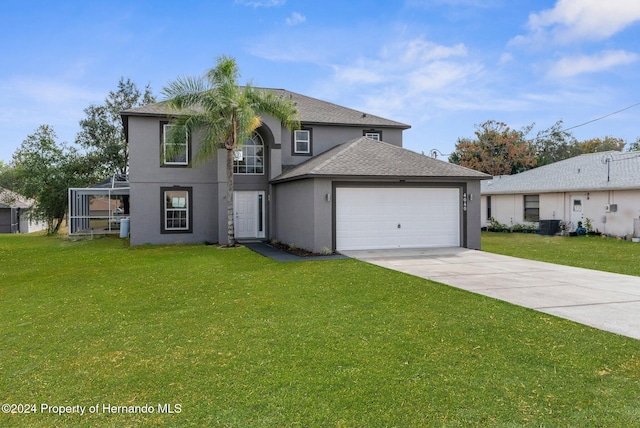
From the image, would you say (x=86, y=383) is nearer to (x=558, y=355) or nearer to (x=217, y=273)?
(x=558, y=355)

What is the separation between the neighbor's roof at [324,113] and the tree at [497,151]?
21.2 m

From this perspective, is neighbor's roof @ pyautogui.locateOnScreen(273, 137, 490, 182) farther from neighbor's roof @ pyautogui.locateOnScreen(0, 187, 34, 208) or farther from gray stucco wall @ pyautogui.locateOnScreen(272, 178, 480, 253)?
neighbor's roof @ pyautogui.locateOnScreen(0, 187, 34, 208)

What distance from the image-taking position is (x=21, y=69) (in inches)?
827

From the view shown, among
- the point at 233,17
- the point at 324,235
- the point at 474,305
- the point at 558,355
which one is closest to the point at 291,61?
the point at 233,17

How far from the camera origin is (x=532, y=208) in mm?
23844

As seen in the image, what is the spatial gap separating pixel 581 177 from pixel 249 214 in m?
16.7

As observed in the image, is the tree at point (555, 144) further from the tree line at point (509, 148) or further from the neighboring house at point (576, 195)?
the neighboring house at point (576, 195)

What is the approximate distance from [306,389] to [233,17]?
15.7 m

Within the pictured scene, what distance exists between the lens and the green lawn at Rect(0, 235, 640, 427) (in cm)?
349

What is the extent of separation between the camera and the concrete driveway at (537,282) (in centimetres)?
631

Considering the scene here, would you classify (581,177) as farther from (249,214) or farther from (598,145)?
(598,145)

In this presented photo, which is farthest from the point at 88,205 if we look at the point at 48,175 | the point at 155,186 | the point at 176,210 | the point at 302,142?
the point at 302,142

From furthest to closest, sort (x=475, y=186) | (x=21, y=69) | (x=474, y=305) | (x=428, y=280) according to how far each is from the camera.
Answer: (x=21, y=69) < (x=475, y=186) < (x=428, y=280) < (x=474, y=305)

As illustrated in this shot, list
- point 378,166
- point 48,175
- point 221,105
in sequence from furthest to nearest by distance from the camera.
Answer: point 48,175, point 221,105, point 378,166
